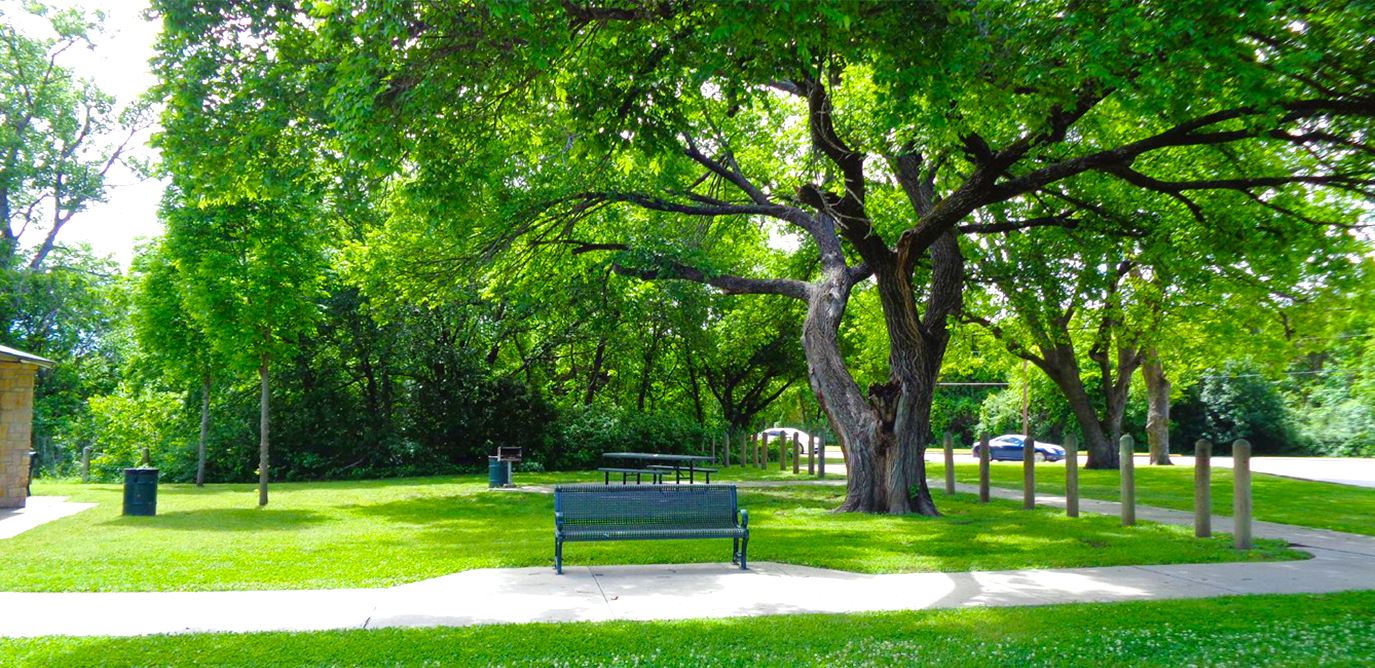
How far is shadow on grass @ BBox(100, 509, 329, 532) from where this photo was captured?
14281mm

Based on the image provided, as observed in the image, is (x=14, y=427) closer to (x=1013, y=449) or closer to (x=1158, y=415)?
(x=1158, y=415)

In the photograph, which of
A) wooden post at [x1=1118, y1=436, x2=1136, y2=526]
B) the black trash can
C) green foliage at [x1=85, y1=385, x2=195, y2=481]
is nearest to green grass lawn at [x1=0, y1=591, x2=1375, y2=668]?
wooden post at [x1=1118, y1=436, x2=1136, y2=526]

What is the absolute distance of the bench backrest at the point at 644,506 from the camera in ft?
34.1

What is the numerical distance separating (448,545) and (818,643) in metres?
6.72

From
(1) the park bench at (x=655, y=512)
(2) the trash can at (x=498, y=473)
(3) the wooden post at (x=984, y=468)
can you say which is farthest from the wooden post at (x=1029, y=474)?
(2) the trash can at (x=498, y=473)

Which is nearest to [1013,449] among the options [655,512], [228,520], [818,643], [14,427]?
[228,520]

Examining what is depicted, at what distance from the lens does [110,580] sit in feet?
30.3

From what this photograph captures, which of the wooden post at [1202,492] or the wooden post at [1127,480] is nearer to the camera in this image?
the wooden post at [1202,492]

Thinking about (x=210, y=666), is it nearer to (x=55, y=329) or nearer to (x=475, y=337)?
(x=475, y=337)

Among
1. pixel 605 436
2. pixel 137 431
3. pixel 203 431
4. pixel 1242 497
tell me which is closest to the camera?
pixel 1242 497

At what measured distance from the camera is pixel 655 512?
34.2 feet

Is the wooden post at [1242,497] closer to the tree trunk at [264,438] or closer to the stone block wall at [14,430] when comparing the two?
the tree trunk at [264,438]

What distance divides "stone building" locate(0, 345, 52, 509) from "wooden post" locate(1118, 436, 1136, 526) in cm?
1745

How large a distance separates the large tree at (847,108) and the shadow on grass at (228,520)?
5203 mm
